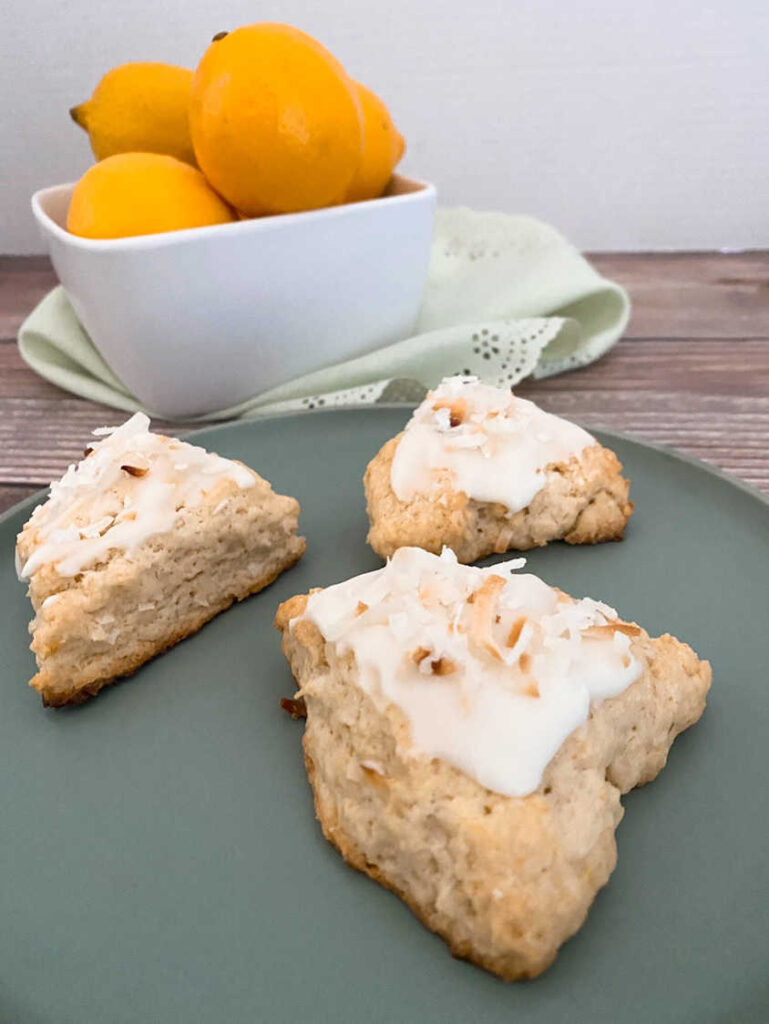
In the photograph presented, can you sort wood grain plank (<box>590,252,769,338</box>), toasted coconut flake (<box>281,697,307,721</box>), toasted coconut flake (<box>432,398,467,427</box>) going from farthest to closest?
1. wood grain plank (<box>590,252,769,338</box>)
2. toasted coconut flake (<box>432,398,467,427</box>)
3. toasted coconut flake (<box>281,697,307,721</box>)

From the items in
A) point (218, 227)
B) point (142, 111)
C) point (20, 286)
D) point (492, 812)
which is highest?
point (142, 111)

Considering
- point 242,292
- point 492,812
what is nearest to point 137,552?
point 492,812

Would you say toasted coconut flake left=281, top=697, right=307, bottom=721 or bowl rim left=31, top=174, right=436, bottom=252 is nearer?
toasted coconut flake left=281, top=697, right=307, bottom=721

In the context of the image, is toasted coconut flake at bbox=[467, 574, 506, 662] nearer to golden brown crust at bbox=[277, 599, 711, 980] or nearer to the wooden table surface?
golden brown crust at bbox=[277, 599, 711, 980]

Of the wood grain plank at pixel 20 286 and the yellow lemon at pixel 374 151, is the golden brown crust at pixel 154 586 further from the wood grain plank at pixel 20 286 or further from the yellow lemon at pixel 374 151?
the wood grain plank at pixel 20 286

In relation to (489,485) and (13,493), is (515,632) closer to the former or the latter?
(489,485)

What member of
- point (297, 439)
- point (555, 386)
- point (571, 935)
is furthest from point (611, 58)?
point (571, 935)

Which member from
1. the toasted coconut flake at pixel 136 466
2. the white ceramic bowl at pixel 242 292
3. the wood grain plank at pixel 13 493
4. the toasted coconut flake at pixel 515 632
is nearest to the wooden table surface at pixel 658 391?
the wood grain plank at pixel 13 493

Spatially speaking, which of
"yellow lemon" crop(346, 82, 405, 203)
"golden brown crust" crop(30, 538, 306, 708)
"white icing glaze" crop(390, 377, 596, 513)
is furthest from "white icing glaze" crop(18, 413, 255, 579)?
"yellow lemon" crop(346, 82, 405, 203)

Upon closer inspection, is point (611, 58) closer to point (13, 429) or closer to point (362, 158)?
point (362, 158)

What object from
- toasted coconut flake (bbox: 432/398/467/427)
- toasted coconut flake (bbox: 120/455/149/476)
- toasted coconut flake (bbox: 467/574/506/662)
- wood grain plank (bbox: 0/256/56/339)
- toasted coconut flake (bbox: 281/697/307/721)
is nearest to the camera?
toasted coconut flake (bbox: 467/574/506/662)
